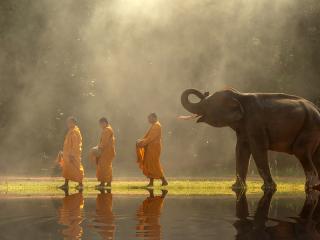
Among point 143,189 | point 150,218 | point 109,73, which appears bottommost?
point 150,218

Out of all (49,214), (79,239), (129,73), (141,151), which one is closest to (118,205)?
(49,214)

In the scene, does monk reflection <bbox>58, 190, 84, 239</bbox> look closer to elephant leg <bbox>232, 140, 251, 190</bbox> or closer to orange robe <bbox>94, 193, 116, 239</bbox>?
A: orange robe <bbox>94, 193, 116, 239</bbox>

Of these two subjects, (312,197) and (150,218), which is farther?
(312,197)

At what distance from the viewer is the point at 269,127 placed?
21.6m

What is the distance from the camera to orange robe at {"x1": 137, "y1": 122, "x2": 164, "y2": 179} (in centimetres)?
2389

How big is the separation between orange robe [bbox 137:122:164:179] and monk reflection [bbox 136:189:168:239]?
4.48 m

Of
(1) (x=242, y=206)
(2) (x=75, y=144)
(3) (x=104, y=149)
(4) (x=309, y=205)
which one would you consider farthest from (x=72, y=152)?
(4) (x=309, y=205)

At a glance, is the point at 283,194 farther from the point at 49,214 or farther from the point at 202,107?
the point at 49,214

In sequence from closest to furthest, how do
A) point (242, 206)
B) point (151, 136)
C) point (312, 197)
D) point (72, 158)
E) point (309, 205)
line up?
point (242, 206) < point (309, 205) < point (312, 197) < point (72, 158) < point (151, 136)

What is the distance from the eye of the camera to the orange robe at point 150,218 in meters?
11.4

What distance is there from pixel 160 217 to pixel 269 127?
27.2 ft

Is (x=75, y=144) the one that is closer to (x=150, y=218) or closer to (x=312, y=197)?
(x=312, y=197)

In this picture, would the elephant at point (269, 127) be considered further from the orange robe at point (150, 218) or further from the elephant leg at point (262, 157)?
the orange robe at point (150, 218)

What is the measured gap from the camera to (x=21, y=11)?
41844 millimetres
